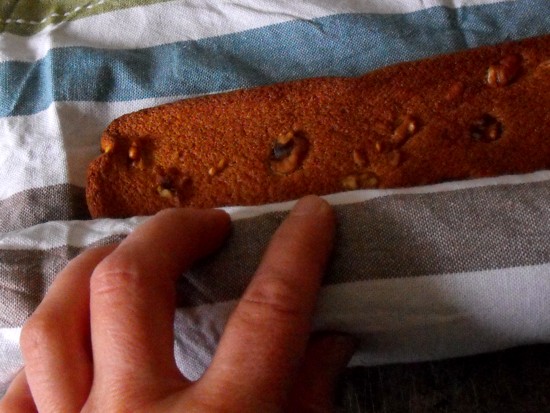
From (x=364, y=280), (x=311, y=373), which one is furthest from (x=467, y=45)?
(x=311, y=373)

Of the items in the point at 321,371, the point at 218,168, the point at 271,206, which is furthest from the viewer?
the point at 218,168

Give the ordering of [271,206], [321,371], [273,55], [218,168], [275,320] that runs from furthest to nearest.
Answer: [273,55]
[218,168]
[271,206]
[321,371]
[275,320]

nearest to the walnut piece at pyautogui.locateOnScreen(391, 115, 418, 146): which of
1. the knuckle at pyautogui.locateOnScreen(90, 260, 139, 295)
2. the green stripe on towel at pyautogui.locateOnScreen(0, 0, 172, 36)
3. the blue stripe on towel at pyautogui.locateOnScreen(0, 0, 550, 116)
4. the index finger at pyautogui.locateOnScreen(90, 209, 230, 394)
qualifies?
the blue stripe on towel at pyautogui.locateOnScreen(0, 0, 550, 116)

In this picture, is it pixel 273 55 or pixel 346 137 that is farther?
pixel 273 55

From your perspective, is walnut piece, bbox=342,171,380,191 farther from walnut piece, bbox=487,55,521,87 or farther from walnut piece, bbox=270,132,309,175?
walnut piece, bbox=487,55,521,87

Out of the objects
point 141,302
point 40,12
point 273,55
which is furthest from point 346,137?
point 40,12

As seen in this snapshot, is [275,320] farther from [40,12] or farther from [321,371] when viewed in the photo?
[40,12]
